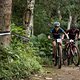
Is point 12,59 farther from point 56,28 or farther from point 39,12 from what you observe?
point 39,12

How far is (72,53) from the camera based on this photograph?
13.4 meters

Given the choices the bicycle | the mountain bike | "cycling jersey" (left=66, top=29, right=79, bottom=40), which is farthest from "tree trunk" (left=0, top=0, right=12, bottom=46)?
"cycling jersey" (left=66, top=29, right=79, bottom=40)

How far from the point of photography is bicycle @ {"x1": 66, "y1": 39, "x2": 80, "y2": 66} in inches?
522

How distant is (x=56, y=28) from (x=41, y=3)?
25.0 feet

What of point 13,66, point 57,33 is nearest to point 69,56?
point 57,33

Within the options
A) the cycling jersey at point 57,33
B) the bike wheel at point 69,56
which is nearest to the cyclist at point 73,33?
the bike wheel at point 69,56

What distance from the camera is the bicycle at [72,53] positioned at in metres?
13.3

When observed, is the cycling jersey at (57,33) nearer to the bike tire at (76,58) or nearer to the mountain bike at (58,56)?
the mountain bike at (58,56)

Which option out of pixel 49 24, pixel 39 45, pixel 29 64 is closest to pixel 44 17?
pixel 49 24

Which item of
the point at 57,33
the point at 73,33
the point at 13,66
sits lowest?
the point at 13,66

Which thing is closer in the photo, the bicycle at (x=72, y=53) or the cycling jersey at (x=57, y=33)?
the cycling jersey at (x=57, y=33)

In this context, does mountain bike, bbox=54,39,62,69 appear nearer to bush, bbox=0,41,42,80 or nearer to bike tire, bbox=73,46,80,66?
bike tire, bbox=73,46,80,66

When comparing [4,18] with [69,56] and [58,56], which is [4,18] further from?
[69,56]

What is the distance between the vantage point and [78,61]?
1326cm
